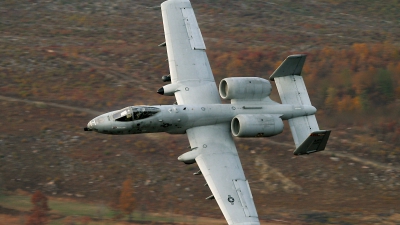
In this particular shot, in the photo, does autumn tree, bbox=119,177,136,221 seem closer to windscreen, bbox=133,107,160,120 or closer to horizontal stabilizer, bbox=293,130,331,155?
windscreen, bbox=133,107,160,120

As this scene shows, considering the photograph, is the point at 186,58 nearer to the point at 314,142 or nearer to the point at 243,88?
the point at 243,88

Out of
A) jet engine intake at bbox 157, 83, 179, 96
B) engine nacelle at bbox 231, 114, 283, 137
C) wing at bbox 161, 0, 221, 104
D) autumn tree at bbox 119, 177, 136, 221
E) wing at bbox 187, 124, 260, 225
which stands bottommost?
autumn tree at bbox 119, 177, 136, 221

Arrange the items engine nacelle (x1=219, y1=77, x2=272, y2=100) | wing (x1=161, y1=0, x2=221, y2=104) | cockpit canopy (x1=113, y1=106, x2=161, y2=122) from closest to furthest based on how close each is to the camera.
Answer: cockpit canopy (x1=113, y1=106, x2=161, y2=122)
engine nacelle (x1=219, y1=77, x2=272, y2=100)
wing (x1=161, y1=0, x2=221, y2=104)

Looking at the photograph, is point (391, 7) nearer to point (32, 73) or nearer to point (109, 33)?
point (109, 33)

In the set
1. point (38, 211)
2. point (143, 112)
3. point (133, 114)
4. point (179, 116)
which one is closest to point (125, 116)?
point (133, 114)

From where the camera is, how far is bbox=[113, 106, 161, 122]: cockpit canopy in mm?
31594

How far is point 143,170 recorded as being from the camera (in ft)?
130

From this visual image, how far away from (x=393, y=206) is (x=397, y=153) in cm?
554

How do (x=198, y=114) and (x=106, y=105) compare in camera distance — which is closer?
(x=198, y=114)

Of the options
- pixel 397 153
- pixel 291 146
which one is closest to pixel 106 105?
pixel 291 146

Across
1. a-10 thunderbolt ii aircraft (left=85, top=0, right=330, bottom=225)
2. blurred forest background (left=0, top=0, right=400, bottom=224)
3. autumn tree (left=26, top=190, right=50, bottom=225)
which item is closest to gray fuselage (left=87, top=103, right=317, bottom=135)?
a-10 thunderbolt ii aircraft (left=85, top=0, right=330, bottom=225)

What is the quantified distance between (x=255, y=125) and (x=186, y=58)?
6.01 m

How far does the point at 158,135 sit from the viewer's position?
1670 inches

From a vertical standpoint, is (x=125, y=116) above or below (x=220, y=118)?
above
